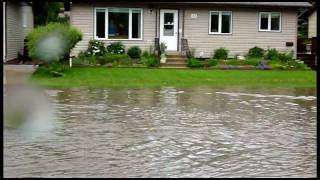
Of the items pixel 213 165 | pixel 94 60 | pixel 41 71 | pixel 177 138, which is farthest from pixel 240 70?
pixel 213 165

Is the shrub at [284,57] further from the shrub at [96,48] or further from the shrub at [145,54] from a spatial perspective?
the shrub at [96,48]

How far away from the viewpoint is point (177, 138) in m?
9.59

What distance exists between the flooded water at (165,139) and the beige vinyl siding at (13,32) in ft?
43.2

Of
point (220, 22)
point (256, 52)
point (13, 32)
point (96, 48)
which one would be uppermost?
point (220, 22)

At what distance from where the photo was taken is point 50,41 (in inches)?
683

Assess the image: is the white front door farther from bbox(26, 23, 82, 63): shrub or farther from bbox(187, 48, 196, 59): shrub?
bbox(26, 23, 82, 63): shrub

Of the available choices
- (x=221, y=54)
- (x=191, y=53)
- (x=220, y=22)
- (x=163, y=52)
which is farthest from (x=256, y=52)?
(x=163, y=52)

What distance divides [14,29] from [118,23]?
5.77 meters

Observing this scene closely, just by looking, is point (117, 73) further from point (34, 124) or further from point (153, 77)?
point (34, 124)

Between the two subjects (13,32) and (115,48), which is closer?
(115,48)

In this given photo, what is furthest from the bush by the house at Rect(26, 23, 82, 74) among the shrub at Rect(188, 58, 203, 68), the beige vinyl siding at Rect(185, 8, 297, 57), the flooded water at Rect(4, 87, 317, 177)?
the beige vinyl siding at Rect(185, 8, 297, 57)

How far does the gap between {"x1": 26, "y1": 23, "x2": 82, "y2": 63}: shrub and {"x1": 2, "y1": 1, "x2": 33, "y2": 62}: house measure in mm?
5475

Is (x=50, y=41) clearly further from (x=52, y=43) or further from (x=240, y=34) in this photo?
(x=240, y=34)

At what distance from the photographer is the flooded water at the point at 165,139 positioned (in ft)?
23.4
